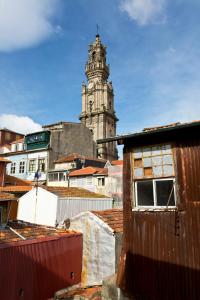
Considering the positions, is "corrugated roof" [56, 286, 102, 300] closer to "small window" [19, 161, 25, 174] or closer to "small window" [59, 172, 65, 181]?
"small window" [59, 172, 65, 181]

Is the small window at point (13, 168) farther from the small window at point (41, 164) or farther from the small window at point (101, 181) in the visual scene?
the small window at point (101, 181)

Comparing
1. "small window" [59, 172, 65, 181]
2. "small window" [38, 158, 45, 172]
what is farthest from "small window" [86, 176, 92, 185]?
"small window" [38, 158, 45, 172]

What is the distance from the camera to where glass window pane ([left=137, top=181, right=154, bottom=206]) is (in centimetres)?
917

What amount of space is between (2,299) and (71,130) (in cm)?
A: 3625

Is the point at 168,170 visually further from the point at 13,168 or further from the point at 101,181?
the point at 13,168

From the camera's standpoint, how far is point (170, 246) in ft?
27.4

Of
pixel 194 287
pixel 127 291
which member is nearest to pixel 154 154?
pixel 194 287

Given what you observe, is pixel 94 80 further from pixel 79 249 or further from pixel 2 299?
pixel 2 299

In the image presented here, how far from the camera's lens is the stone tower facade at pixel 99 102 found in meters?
62.3

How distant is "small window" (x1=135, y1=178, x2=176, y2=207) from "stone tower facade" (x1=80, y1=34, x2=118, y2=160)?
48.9 meters

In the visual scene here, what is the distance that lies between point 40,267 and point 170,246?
9.36 metres

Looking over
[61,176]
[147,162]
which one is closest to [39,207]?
[61,176]

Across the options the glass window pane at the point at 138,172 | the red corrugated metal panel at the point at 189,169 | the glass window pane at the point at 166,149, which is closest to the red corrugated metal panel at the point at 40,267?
the glass window pane at the point at 138,172

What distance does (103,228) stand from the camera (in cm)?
1477
